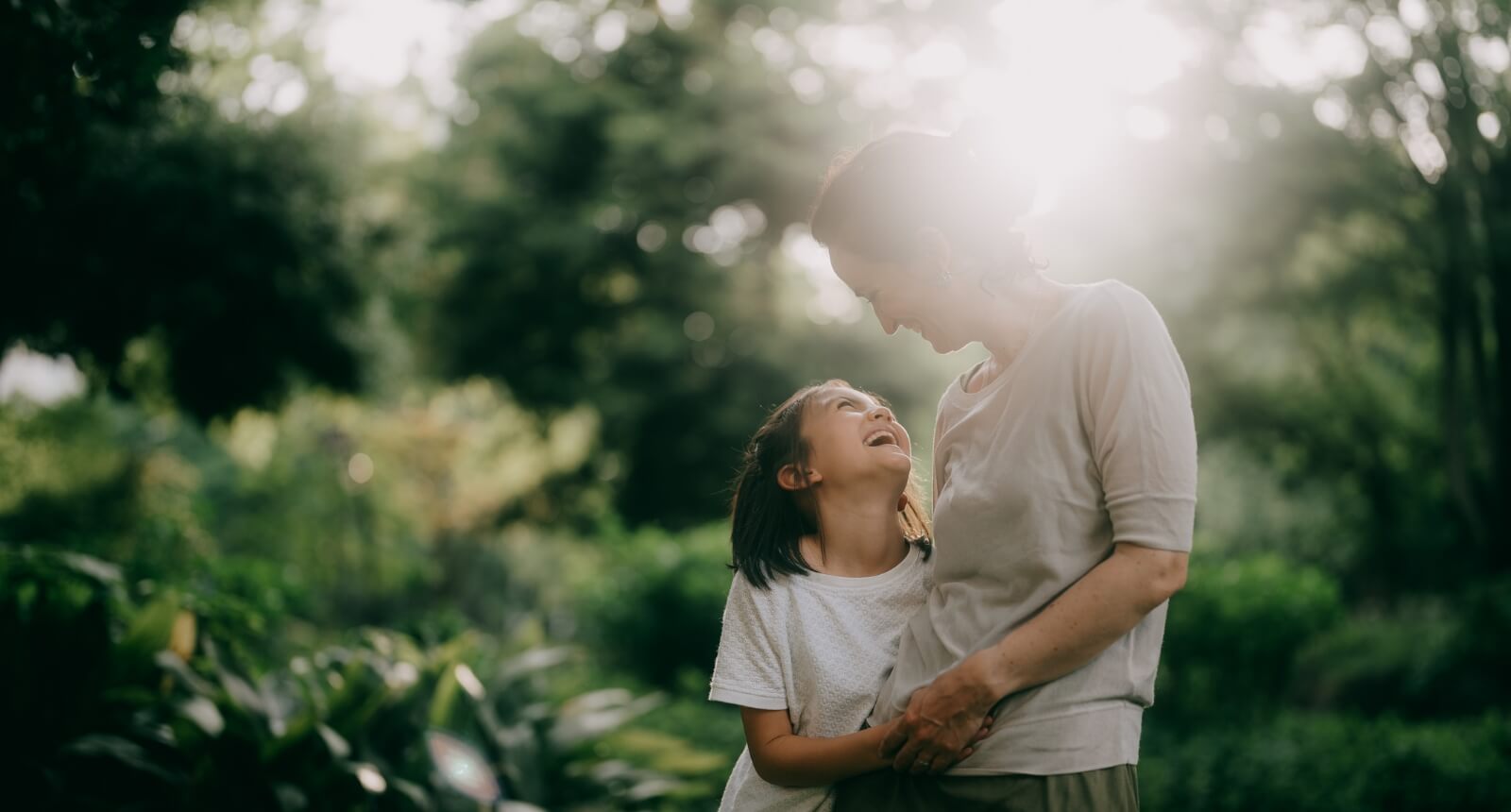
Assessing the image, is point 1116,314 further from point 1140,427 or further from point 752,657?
point 752,657

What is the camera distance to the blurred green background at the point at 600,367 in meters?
4.29

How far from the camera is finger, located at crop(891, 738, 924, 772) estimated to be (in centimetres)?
179

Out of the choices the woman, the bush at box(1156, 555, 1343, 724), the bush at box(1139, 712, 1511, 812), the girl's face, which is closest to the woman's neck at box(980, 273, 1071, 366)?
the woman

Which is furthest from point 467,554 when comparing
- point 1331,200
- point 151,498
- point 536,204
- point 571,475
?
point 1331,200

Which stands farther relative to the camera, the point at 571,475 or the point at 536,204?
the point at 571,475

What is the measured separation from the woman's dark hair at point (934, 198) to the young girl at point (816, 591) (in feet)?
1.38

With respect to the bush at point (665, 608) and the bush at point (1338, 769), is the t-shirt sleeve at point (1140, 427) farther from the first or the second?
the bush at point (665, 608)

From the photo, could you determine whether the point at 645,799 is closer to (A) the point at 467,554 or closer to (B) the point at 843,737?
(B) the point at 843,737

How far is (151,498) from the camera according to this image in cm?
1152

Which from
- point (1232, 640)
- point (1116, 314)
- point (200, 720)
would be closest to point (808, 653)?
point (1116, 314)

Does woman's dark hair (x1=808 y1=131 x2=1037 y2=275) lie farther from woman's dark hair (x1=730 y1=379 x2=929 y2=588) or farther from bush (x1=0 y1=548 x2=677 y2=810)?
bush (x1=0 y1=548 x2=677 y2=810)

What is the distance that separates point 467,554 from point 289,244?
15399 mm

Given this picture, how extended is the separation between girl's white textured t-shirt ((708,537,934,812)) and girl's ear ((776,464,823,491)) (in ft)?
0.59

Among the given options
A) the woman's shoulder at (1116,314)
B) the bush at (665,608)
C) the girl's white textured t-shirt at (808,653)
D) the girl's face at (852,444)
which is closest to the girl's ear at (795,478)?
the girl's face at (852,444)
